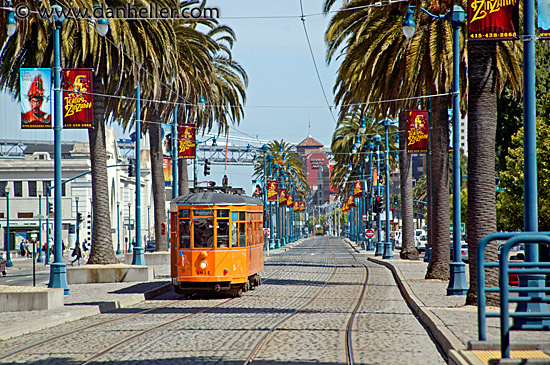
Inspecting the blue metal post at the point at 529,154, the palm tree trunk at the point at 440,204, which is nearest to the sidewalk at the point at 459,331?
the blue metal post at the point at 529,154

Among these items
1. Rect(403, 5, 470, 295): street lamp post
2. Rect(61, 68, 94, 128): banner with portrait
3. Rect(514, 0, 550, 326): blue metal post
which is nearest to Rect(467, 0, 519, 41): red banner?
Rect(514, 0, 550, 326): blue metal post

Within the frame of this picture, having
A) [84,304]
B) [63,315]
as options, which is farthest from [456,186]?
[63,315]

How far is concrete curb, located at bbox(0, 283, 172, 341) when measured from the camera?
15617mm

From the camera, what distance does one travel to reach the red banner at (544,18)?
13.3 metres

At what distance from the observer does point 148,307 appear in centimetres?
2159

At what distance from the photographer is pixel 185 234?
23.8 m

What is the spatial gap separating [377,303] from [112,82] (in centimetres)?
1859

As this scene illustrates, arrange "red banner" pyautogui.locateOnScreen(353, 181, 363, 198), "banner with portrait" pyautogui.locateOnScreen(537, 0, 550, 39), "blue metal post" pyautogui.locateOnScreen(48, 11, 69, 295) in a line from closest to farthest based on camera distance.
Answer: "banner with portrait" pyautogui.locateOnScreen(537, 0, 550, 39) → "blue metal post" pyautogui.locateOnScreen(48, 11, 69, 295) → "red banner" pyautogui.locateOnScreen(353, 181, 363, 198)

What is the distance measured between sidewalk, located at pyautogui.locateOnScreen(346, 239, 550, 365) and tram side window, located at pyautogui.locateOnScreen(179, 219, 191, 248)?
21.3 feet

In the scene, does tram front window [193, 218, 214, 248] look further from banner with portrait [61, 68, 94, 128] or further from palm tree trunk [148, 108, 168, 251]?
palm tree trunk [148, 108, 168, 251]

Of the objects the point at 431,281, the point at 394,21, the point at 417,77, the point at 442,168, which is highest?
the point at 394,21

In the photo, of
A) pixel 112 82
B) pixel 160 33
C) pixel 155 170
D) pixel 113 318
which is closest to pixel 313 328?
pixel 113 318

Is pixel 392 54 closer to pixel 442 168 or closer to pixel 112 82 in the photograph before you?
pixel 442 168

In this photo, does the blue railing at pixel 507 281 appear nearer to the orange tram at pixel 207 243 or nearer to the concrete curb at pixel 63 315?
the concrete curb at pixel 63 315
